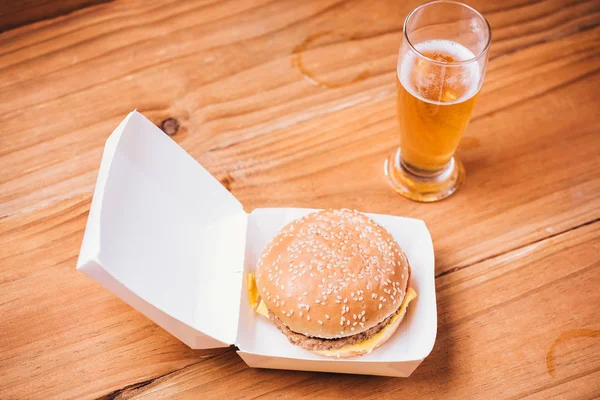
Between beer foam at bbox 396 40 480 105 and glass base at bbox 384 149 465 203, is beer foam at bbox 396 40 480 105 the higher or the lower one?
the higher one

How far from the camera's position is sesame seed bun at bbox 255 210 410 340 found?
118cm

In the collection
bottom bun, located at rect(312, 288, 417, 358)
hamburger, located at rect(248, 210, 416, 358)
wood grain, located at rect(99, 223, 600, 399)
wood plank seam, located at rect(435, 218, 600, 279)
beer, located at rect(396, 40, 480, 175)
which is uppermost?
beer, located at rect(396, 40, 480, 175)

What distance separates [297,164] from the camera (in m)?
1.59

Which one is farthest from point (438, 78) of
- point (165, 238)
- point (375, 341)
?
point (165, 238)

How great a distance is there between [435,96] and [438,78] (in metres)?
0.04

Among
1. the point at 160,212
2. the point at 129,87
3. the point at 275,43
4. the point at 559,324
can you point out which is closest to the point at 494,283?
the point at 559,324

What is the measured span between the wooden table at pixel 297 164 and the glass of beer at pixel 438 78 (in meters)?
0.16

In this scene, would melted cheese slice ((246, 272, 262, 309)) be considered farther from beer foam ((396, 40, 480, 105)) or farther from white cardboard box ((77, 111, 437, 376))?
beer foam ((396, 40, 480, 105))

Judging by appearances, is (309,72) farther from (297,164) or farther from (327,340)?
(327,340)

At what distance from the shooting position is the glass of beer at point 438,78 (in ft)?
4.22

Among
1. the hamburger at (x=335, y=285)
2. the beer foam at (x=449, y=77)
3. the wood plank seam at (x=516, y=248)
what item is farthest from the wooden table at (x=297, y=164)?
the beer foam at (x=449, y=77)

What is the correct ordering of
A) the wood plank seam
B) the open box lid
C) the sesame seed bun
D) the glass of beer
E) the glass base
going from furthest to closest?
the glass base, the wood plank seam, the glass of beer, the sesame seed bun, the open box lid

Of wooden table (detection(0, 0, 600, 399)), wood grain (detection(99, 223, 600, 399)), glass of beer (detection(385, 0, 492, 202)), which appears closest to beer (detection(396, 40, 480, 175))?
glass of beer (detection(385, 0, 492, 202))

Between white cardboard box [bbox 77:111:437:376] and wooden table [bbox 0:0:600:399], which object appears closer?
white cardboard box [bbox 77:111:437:376]
